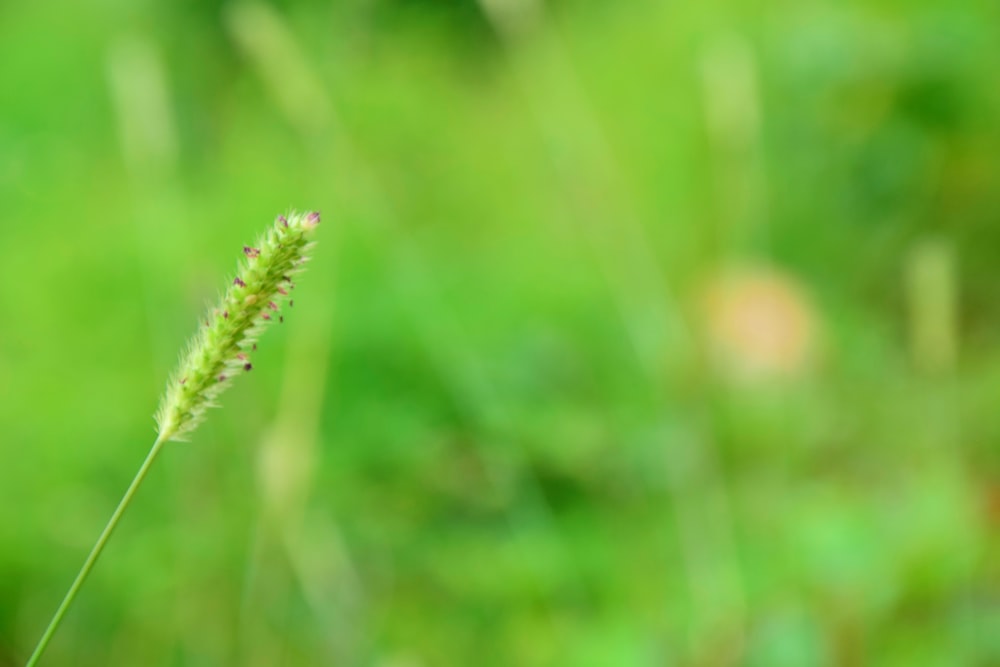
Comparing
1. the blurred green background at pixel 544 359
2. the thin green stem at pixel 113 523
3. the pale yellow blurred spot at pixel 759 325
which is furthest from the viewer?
the pale yellow blurred spot at pixel 759 325

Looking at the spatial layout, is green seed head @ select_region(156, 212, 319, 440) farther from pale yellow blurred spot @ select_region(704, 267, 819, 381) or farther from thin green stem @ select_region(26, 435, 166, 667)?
pale yellow blurred spot @ select_region(704, 267, 819, 381)

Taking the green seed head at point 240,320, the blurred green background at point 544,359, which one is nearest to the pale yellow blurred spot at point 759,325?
the blurred green background at point 544,359

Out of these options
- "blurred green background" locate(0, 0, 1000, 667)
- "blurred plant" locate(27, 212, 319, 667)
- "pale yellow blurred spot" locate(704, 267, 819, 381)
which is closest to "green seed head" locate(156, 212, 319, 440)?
"blurred plant" locate(27, 212, 319, 667)

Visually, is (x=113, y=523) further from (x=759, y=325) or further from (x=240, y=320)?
(x=759, y=325)

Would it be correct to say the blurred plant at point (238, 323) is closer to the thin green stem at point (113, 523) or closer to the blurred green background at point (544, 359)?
the thin green stem at point (113, 523)

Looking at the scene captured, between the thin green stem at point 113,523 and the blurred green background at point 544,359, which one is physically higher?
the thin green stem at point 113,523

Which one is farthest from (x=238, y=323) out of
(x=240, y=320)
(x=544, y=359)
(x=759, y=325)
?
(x=759, y=325)

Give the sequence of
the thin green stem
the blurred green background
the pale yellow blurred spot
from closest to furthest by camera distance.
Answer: the thin green stem, the blurred green background, the pale yellow blurred spot
